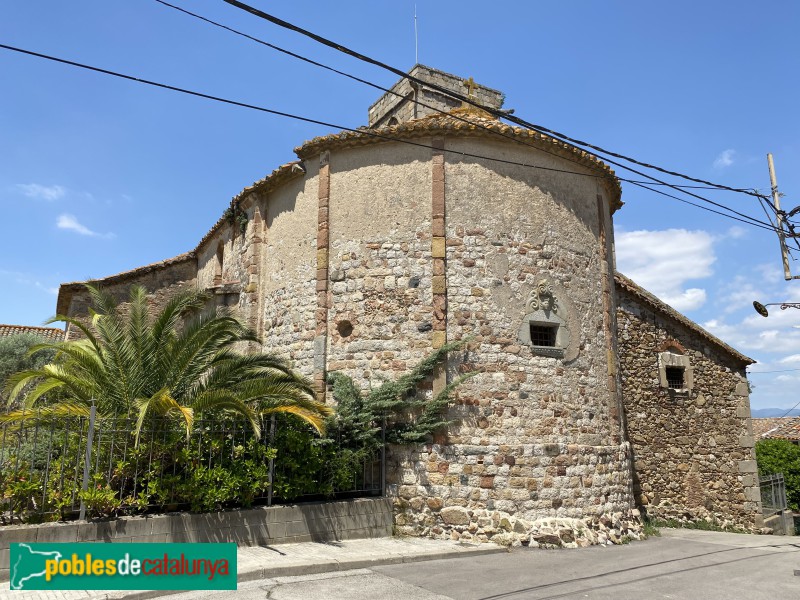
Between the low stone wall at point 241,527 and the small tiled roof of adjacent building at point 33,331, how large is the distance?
19236 millimetres

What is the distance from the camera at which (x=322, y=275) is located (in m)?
11.9

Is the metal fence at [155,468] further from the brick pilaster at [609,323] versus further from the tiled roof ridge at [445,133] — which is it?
the brick pilaster at [609,323]

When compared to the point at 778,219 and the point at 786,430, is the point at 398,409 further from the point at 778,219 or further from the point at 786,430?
the point at 786,430

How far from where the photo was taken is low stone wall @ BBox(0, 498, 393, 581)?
7.33m

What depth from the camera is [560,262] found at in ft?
40.4

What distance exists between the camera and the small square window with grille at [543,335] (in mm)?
11867

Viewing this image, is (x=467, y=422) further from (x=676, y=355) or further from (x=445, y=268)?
(x=676, y=355)

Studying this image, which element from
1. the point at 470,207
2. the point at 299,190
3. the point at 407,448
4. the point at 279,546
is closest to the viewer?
the point at 279,546

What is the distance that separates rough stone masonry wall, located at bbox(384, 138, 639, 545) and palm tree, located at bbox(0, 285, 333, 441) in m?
2.58

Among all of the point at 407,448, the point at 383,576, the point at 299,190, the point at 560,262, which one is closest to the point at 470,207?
the point at 560,262

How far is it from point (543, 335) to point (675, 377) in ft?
20.9

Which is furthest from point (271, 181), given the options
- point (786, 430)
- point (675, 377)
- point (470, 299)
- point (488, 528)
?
point (786, 430)

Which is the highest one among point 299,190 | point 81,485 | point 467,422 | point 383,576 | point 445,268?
point 299,190

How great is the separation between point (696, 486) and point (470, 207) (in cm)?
988
